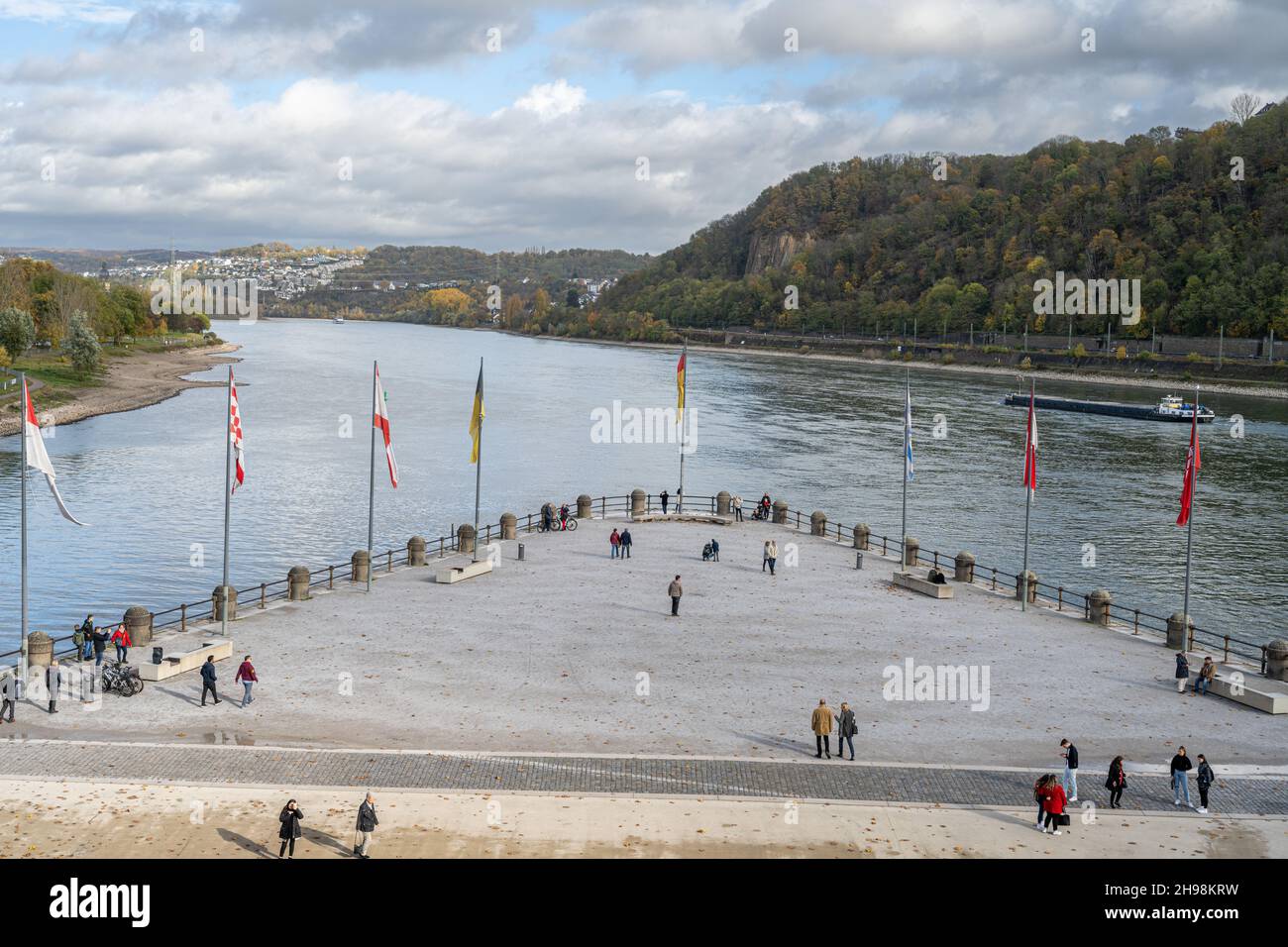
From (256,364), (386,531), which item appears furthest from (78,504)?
(256,364)

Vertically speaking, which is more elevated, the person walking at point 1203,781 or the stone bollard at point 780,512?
the stone bollard at point 780,512

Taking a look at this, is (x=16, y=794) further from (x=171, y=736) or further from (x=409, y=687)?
(x=409, y=687)

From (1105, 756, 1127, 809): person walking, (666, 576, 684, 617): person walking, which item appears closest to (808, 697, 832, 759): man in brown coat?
(1105, 756, 1127, 809): person walking

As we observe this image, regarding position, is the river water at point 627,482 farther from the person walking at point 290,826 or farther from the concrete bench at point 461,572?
the person walking at point 290,826

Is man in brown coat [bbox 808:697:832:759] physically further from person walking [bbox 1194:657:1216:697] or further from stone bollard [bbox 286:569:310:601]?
stone bollard [bbox 286:569:310:601]

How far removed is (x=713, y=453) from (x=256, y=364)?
107 metres

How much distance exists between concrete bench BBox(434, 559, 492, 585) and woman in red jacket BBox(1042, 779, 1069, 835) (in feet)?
70.9

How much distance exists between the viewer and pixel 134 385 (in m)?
124

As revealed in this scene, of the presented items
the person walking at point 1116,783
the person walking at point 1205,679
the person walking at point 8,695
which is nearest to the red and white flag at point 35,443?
the person walking at point 8,695

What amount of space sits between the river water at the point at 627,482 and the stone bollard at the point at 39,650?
→ 10.3 metres

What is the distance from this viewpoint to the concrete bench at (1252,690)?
27375 millimetres

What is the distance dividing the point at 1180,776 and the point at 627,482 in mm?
53843

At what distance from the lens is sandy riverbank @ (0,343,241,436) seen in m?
98.6

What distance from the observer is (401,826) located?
19234 mm
